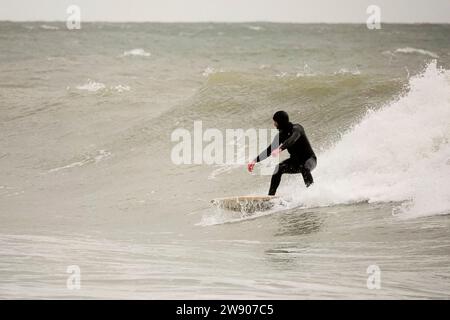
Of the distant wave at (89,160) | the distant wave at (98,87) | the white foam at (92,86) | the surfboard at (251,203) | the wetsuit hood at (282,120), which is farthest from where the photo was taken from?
the white foam at (92,86)

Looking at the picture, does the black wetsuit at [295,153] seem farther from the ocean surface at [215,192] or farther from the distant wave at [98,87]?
the distant wave at [98,87]

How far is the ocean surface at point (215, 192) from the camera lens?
7.19m

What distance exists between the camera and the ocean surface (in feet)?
23.6

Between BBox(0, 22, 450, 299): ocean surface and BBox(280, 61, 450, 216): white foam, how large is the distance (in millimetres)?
26

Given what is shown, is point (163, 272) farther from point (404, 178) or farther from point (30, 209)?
point (30, 209)

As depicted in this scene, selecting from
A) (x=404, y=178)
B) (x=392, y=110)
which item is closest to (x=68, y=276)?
(x=404, y=178)

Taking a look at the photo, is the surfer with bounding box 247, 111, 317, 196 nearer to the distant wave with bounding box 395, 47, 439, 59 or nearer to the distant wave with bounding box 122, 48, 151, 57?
the distant wave with bounding box 395, 47, 439, 59

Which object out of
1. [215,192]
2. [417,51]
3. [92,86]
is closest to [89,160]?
[215,192]

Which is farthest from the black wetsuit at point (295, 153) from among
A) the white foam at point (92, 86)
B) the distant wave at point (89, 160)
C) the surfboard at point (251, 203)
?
the white foam at point (92, 86)

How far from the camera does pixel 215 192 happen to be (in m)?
12.5

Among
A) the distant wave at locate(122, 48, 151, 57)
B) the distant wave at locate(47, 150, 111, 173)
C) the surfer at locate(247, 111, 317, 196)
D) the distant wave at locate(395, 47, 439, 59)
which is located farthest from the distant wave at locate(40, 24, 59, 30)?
the surfer at locate(247, 111, 317, 196)

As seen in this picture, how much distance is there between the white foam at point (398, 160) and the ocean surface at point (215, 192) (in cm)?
3

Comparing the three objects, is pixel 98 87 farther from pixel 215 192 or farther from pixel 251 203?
pixel 251 203

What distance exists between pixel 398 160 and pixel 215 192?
298 centimetres
